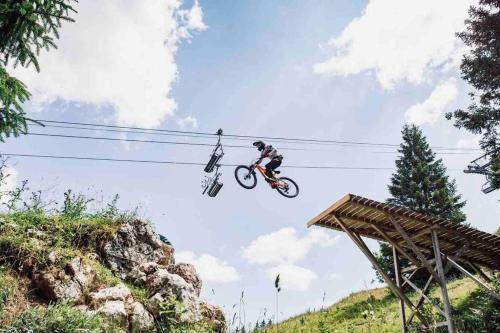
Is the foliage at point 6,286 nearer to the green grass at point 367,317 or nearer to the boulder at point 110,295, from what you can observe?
the boulder at point 110,295

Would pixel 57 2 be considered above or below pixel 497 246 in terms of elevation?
above

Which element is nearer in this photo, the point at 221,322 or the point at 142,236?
the point at 221,322

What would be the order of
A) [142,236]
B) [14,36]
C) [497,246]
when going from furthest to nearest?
1. [142,236]
2. [497,246]
3. [14,36]

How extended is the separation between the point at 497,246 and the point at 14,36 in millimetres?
12739

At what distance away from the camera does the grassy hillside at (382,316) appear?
477 inches

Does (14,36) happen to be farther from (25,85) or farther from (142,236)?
(142,236)

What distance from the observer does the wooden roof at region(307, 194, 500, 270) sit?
9961 mm

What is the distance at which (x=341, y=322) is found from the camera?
→ 18859mm

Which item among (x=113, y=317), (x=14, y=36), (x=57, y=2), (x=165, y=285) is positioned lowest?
(x=113, y=317)

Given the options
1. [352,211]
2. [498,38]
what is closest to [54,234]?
[352,211]

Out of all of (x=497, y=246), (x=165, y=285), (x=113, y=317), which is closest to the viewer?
(x=113, y=317)

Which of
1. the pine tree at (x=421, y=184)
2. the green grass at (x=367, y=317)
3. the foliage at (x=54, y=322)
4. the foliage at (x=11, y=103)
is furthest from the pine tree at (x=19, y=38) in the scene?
the pine tree at (x=421, y=184)

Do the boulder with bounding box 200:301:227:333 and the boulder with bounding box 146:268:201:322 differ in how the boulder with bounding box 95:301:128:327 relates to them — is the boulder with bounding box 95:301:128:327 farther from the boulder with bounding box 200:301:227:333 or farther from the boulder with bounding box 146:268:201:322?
the boulder with bounding box 200:301:227:333

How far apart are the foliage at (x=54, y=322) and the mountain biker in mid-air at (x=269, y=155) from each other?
959 cm
